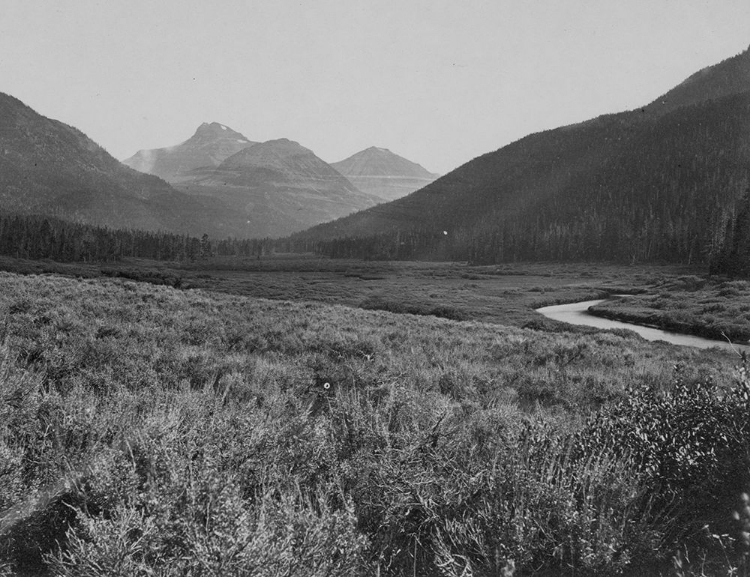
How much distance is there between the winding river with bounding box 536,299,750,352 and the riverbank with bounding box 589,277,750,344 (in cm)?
120

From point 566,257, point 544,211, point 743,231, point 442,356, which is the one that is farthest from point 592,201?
point 442,356

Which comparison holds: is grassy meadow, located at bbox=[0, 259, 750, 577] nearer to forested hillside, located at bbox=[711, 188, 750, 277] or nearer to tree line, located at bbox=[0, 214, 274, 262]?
forested hillside, located at bbox=[711, 188, 750, 277]

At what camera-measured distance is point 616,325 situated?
40969mm

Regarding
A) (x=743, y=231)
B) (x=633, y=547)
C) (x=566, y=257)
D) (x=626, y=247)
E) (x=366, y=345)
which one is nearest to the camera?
(x=633, y=547)

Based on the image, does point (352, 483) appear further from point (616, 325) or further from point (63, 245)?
point (63, 245)

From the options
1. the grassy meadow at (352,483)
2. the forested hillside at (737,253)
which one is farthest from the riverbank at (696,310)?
the grassy meadow at (352,483)

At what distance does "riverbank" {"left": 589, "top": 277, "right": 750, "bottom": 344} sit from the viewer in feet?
114

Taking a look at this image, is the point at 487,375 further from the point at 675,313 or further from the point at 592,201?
the point at 592,201

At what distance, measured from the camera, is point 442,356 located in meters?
13.2

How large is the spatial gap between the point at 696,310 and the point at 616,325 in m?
8.59

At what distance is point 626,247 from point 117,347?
144479 millimetres

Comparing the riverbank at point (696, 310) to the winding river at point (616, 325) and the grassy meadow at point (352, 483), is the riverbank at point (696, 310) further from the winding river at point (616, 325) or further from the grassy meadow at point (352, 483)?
the grassy meadow at point (352, 483)

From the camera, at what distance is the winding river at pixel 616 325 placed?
1228 inches

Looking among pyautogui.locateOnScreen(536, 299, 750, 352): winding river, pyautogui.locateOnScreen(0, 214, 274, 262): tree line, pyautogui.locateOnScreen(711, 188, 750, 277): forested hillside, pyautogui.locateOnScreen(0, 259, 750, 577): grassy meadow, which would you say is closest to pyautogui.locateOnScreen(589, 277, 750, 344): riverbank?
pyautogui.locateOnScreen(536, 299, 750, 352): winding river
